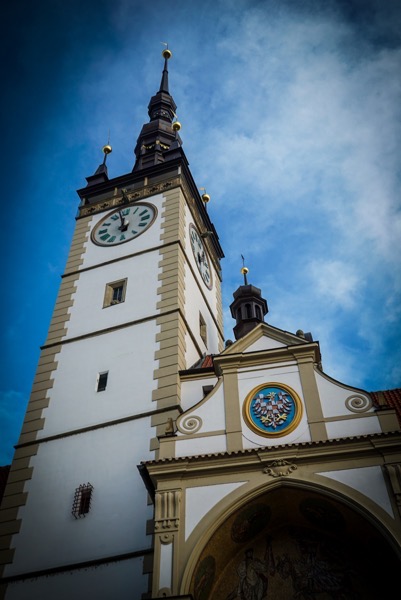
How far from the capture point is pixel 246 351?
13000 mm

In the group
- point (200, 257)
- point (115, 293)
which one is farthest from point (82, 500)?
point (200, 257)

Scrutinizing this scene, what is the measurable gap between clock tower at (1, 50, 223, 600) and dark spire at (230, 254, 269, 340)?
1005mm

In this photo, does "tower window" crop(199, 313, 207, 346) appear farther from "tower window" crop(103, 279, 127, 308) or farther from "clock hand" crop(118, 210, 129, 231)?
"clock hand" crop(118, 210, 129, 231)

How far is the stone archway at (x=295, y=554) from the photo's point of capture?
9.89m

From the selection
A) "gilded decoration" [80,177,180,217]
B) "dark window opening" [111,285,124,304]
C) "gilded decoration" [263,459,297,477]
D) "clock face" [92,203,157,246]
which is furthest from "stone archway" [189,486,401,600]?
"gilded decoration" [80,177,180,217]

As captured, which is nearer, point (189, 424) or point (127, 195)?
point (189, 424)

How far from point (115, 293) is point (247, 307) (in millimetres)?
3979

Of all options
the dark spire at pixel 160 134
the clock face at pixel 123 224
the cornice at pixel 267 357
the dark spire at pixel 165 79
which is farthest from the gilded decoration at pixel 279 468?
the dark spire at pixel 165 79

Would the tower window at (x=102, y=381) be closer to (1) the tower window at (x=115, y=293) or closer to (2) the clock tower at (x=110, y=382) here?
(2) the clock tower at (x=110, y=382)

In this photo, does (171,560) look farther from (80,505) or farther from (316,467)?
(80,505)

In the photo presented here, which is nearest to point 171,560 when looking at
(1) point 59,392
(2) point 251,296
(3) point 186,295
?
(1) point 59,392

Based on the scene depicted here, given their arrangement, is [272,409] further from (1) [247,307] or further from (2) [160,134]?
(2) [160,134]

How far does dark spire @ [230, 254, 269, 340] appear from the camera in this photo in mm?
18953

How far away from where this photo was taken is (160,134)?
90.9 feet
